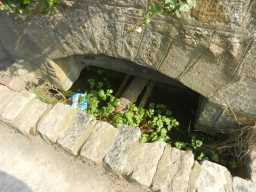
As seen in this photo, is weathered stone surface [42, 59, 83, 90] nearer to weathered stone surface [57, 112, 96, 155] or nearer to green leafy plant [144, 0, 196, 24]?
weathered stone surface [57, 112, 96, 155]

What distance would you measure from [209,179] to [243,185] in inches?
9.7

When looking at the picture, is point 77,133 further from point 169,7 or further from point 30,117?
point 169,7

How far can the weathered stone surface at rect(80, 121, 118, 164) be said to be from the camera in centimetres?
235

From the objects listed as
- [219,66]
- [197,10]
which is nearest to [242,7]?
[197,10]

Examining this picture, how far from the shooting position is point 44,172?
95.9 inches

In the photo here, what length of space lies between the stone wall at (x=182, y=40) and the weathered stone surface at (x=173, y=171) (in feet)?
1.48

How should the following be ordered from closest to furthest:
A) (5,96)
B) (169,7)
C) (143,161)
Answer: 1. (169,7)
2. (143,161)
3. (5,96)

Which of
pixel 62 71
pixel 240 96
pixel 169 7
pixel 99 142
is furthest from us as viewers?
pixel 62 71

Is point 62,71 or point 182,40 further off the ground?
point 182,40

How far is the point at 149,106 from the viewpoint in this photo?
125 inches

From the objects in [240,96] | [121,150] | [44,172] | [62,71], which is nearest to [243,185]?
[240,96]

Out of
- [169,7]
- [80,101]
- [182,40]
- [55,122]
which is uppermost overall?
[169,7]

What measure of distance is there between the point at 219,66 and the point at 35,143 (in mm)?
1656

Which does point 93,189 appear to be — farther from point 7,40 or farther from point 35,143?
point 7,40
